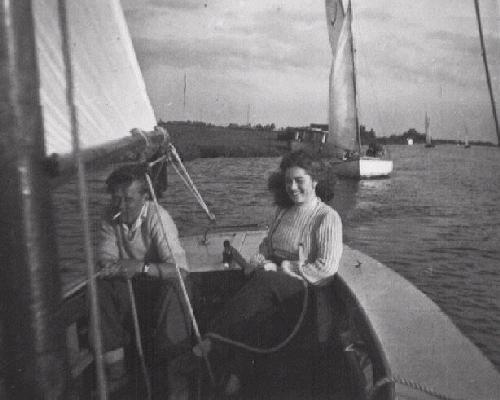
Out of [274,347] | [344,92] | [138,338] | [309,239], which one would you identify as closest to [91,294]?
[138,338]

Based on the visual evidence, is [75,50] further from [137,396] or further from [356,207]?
[356,207]

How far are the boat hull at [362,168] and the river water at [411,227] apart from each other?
56cm

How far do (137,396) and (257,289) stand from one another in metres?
0.94

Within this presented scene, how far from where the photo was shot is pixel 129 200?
2.94m

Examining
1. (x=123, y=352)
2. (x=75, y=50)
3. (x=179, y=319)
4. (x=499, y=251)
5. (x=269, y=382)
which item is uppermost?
(x=75, y=50)

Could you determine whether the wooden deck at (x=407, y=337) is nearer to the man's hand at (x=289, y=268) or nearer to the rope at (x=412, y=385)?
the rope at (x=412, y=385)

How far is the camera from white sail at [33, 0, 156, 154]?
4.52ft

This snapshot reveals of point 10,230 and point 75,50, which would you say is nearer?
point 10,230

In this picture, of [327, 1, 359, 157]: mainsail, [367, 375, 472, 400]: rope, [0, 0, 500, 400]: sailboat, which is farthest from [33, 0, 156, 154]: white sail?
[327, 1, 359, 157]: mainsail

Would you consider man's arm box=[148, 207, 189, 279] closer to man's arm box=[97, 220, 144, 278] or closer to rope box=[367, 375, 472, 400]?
man's arm box=[97, 220, 144, 278]

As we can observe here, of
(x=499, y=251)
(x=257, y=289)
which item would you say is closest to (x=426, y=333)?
(x=257, y=289)

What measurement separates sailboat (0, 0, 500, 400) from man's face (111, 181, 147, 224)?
360 mm

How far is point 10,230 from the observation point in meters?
1.06

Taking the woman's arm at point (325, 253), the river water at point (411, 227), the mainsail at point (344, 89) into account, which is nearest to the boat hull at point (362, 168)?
the river water at point (411, 227)
